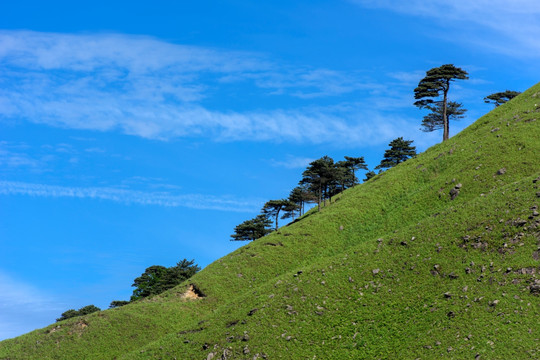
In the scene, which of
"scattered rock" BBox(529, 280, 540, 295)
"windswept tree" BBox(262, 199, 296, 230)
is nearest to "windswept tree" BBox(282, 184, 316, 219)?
"windswept tree" BBox(262, 199, 296, 230)

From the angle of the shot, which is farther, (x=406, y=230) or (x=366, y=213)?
(x=366, y=213)

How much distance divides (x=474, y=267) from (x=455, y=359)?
1263 cm

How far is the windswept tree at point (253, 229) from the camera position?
11712cm

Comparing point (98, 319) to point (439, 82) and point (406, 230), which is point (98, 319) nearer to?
point (406, 230)

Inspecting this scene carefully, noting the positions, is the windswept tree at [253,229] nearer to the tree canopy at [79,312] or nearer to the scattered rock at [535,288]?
the tree canopy at [79,312]

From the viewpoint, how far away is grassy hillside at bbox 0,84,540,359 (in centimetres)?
4750

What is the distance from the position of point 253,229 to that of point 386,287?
63180 mm

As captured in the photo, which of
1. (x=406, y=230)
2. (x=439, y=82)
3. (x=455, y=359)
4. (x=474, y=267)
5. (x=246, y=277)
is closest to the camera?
(x=455, y=359)

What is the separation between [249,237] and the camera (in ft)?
388

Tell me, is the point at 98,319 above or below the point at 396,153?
below

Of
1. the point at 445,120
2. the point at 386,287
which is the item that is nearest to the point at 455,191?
the point at 386,287

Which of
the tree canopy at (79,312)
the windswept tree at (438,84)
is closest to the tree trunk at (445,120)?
the windswept tree at (438,84)

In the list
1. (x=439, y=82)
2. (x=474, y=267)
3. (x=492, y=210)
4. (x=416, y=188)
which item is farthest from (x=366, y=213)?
(x=439, y=82)

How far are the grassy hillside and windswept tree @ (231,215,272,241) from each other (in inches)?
1007
